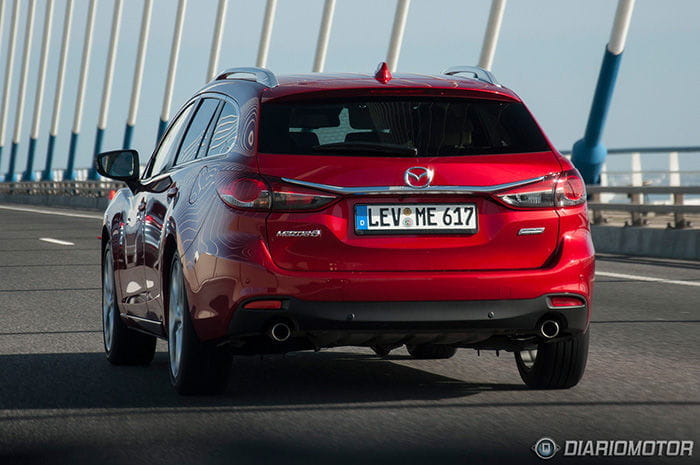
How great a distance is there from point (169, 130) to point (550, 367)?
2650mm

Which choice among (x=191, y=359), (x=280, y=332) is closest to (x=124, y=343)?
(x=191, y=359)

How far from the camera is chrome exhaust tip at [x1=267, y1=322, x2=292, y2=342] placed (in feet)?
21.5

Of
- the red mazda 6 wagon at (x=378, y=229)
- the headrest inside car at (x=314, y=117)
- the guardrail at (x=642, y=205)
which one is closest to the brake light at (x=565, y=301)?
the red mazda 6 wagon at (x=378, y=229)

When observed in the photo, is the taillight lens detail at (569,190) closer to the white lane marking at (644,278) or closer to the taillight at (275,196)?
the taillight at (275,196)

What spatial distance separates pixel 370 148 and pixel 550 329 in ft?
3.81

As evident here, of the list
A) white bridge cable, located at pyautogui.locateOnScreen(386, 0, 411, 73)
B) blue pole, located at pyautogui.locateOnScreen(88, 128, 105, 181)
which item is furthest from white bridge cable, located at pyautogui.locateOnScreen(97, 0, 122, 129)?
white bridge cable, located at pyautogui.locateOnScreen(386, 0, 411, 73)

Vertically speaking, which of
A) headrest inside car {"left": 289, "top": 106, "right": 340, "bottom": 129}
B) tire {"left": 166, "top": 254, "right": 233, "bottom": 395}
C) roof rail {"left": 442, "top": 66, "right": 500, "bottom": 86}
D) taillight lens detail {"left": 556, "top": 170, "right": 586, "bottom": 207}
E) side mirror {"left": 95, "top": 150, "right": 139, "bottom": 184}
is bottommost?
tire {"left": 166, "top": 254, "right": 233, "bottom": 395}

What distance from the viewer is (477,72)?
7.73 metres

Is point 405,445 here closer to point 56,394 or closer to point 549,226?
point 549,226

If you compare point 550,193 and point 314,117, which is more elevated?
point 314,117

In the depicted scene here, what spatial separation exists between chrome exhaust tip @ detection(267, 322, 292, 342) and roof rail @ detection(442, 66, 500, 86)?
1.71 metres

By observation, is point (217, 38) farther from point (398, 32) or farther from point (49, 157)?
point (49, 157)

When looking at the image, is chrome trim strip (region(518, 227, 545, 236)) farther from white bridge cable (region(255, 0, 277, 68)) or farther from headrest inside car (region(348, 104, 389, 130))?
white bridge cable (region(255, 0, 277, 68))

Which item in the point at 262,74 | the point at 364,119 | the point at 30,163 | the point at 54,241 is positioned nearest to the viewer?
the point at 364,119
